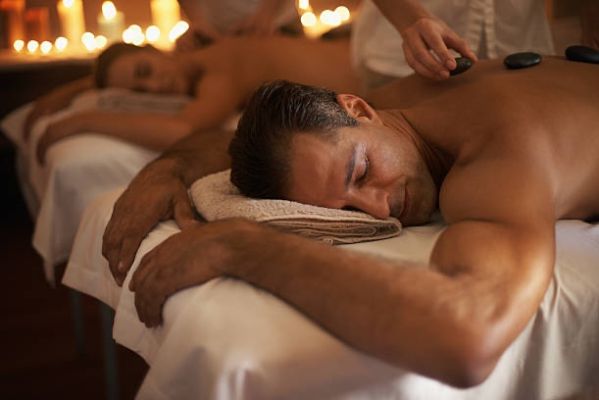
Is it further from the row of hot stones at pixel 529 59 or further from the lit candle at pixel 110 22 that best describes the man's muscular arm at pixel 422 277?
the lit candle at pixel 110 22

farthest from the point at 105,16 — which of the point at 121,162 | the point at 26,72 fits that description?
the point at 121,162

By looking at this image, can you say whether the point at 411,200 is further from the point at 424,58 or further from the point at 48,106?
the point at 48,106

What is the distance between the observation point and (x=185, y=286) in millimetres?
935

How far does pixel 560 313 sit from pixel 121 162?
1319mm

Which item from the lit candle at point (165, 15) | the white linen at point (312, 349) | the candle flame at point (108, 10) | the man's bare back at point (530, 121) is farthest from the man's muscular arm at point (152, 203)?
the lit candle at point (165, 15)

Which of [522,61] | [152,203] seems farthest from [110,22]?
[522,61]

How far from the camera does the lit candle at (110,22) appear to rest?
3.12 meters

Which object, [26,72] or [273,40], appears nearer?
[273,40]

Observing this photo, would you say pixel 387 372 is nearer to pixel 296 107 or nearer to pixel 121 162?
pixel 296 107

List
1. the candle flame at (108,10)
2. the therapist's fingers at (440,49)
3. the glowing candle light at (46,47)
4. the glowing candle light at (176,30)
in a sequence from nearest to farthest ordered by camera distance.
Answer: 1. the therapist's fingers at (440,49)
2. the candle flame at (108,10)
3. the glowing candle light at (176,30)
4. the glowing candle light at (46,47)

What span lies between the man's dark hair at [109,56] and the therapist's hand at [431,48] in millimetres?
1516

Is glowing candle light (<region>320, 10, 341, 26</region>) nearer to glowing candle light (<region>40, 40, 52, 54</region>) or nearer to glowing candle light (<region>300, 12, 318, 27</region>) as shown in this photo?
glowing candle light (<region>300, 12, 318, 27</region>)

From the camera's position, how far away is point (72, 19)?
3.32 meters

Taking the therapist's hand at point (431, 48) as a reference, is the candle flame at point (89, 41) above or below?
below
